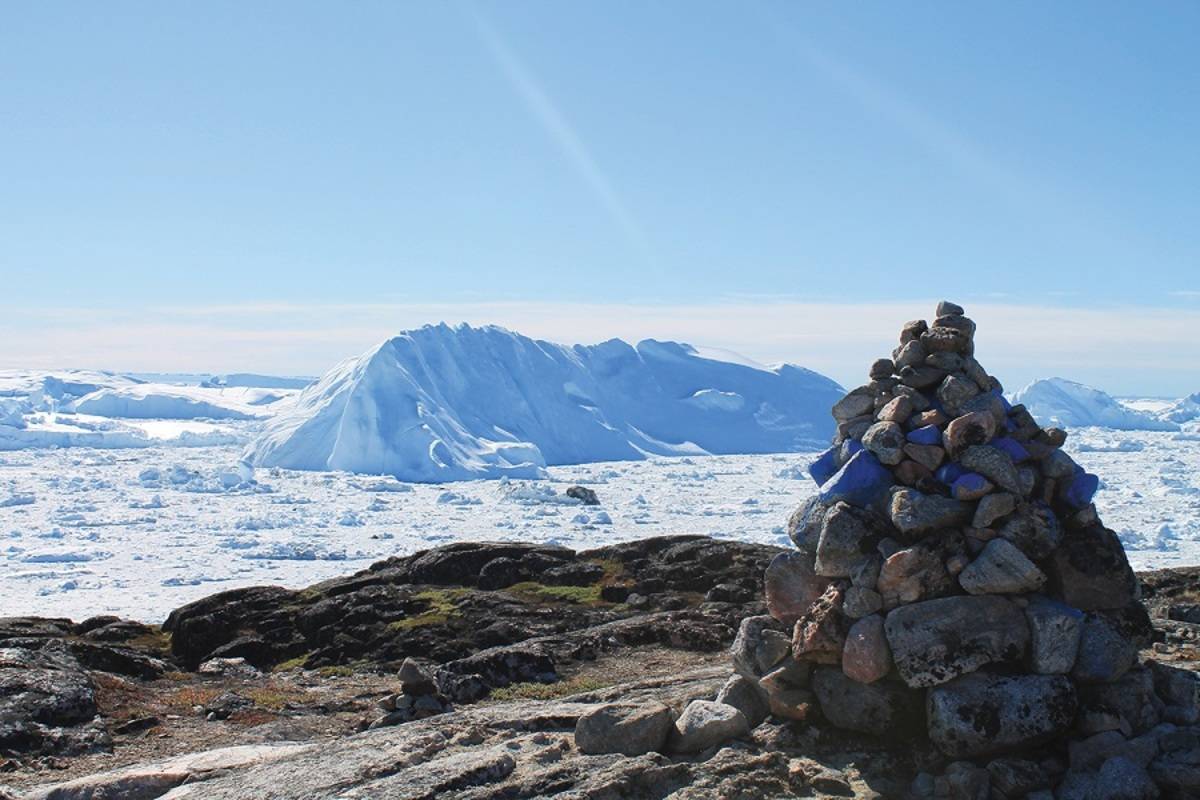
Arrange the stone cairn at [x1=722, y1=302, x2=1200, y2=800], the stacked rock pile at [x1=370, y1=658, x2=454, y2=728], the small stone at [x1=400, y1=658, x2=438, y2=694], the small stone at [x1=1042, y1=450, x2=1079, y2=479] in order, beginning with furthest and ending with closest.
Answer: the small stone at [x1=400, y1=658, x2=438, y2=694] → the stacked rock pile at [x1=370, y1=658, x2=454, y2=728] → the small stone at [x1=1042, y1=450, x2=1079, y2=479] → the stone cairn at [x1=722, y1=302, x2=1200, y2=800]

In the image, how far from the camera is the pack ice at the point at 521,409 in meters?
132

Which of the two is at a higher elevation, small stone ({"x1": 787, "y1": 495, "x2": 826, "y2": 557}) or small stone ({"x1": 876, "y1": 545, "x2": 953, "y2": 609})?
small stone ({"x1": 787, "y1": 495, "x2": 826, "y2": 557})

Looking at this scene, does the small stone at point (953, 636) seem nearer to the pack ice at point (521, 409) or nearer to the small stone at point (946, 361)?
the small stone at point (946, 361)

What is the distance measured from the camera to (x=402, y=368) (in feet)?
476

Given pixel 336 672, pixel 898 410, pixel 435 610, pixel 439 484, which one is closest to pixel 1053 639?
pixel 898 410

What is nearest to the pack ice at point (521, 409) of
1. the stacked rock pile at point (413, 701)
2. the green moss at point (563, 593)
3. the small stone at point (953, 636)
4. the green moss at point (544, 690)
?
the green moss at point (563, 593)

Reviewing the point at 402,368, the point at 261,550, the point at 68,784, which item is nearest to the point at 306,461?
the point at 402,368

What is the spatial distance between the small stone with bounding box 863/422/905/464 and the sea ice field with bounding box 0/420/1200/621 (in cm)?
4764

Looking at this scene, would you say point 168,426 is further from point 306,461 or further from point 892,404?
point 892,404

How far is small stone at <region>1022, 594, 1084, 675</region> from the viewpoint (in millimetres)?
9633

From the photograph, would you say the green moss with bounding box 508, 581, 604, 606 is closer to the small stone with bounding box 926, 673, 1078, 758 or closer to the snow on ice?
the small stone with bounding box 926, 673, 1078, 758

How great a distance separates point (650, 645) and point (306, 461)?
120 meters

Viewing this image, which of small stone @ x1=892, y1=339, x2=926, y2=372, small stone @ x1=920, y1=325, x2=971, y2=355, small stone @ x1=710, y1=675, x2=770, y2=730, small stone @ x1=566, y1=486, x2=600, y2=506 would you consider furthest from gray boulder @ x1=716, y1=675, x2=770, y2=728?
small stone @ x1=566, y1=486, x2=600, y2=506

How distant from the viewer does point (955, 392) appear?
437 inches
